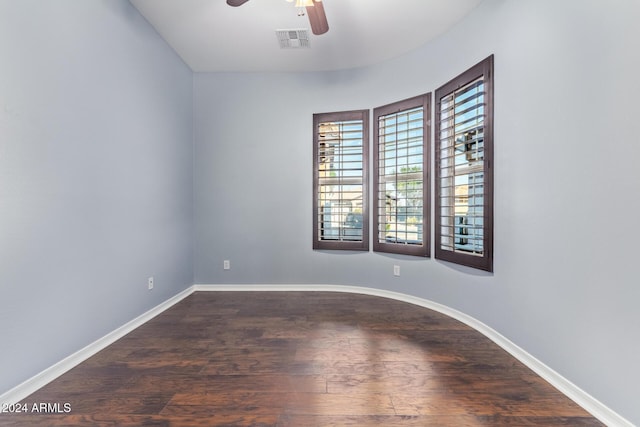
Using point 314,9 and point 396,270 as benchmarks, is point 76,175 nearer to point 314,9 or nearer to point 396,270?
point 314,9

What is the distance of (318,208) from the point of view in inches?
144

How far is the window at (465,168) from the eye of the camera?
236 cm

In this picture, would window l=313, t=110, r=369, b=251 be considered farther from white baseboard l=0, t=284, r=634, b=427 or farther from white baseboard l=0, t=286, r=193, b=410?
white baseboard l=0, t=286, r=193, b=410

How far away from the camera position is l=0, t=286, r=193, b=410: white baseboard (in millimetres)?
1573

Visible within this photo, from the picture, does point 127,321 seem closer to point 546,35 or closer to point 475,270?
point 475,270

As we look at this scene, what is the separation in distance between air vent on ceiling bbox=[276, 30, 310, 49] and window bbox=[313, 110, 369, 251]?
2.77 feet

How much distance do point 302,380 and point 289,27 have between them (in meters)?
2.97

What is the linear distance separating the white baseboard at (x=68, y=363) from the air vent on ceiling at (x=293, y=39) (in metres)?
2.98

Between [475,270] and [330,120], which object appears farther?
[330,120]

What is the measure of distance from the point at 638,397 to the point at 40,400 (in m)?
3.02

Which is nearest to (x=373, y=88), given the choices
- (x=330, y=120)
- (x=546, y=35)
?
(x=330, y=120)

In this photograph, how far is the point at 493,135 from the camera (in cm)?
232

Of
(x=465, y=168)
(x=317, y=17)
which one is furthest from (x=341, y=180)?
(x=317, y=17)

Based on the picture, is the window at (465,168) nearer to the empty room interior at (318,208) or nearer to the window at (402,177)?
the empty room interior at (318,208)
